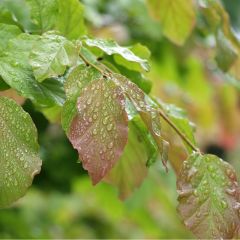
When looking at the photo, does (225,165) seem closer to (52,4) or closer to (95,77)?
(95,77)

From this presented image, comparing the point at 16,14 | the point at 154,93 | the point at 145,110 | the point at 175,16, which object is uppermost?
the point at 145,110

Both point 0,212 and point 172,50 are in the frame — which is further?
point 172,50

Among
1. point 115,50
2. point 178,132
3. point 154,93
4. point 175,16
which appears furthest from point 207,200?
point 154,93

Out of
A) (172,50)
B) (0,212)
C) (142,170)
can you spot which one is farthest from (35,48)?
(172,50)

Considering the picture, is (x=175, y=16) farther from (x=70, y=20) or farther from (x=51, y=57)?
(x=51, y=57)

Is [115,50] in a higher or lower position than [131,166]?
higher

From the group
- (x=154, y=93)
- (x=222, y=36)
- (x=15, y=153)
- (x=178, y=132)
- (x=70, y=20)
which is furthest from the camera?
(x=154, y=93)

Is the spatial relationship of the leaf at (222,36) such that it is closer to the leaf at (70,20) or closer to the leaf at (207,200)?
the leaf at (70,20)

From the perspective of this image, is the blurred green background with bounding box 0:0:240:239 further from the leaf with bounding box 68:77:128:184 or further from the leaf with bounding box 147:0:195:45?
the leaf with bounding box 68:77:128:184
